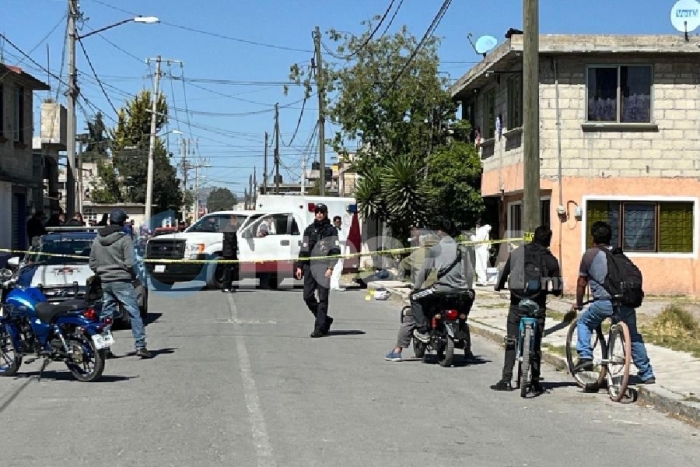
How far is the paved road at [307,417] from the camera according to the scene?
729 centimetres

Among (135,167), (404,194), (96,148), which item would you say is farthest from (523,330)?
(96,148)

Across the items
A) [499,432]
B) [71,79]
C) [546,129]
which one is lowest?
[499,432]

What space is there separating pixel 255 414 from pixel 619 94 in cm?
1642

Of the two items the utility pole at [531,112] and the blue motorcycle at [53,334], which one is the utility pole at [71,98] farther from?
the blue motorcycle at [53,334]

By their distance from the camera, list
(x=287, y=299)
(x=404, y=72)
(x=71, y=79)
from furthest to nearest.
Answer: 1. (x=404, y=72)
2. (x=71, y=79)
3. (x=287, y=299)

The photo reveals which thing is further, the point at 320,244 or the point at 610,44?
the point at 610,44

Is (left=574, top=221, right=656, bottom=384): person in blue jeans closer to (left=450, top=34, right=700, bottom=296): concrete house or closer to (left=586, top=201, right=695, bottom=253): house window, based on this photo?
(left=450, top=34, right=700, bottom=296): concrete house

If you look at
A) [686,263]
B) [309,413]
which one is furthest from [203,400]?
[686,263]

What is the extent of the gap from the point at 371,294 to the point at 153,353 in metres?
11.4

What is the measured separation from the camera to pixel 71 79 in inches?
1174

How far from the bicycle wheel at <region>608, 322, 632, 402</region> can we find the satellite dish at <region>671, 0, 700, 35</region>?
14023 mm

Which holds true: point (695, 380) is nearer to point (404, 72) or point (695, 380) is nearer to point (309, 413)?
point (309, 413)

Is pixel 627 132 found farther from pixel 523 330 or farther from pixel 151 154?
pixel 151 154

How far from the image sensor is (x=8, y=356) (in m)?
11.1
